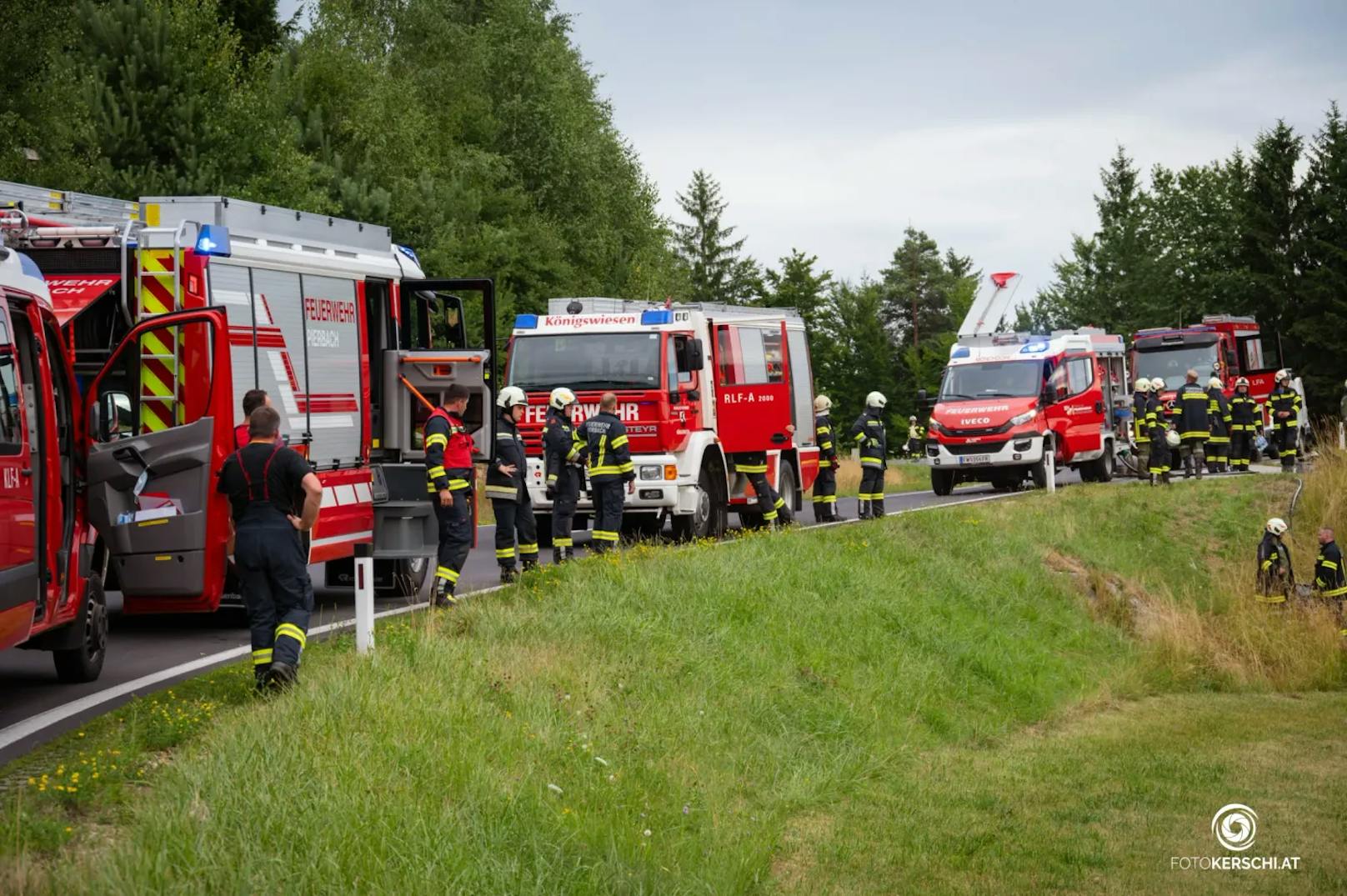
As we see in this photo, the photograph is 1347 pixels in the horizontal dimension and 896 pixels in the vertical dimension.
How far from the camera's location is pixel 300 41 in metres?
43.2

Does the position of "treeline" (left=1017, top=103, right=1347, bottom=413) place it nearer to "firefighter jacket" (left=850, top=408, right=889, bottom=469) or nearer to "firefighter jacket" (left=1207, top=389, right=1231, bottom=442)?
"firefighter jacket" (left=1207, top=389, right=1231, bottom=442)

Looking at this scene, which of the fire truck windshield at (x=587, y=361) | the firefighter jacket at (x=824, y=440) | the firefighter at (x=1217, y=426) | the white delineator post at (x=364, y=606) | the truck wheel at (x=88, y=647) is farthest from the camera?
the firefighter at (x=1217, y=426)

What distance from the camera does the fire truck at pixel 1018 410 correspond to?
92.4 ft

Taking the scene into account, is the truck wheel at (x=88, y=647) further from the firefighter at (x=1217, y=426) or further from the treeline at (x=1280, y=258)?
the treeline at (x=1280, y=258)

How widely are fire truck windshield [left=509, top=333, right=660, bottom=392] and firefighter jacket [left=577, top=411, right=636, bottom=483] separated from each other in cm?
242

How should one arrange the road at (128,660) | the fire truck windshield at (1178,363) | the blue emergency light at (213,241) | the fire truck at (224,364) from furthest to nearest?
the fire truck windshield at (1178,363), the blue emergency light at (213,241), the fire truck at (224,364), the road at (128,660)

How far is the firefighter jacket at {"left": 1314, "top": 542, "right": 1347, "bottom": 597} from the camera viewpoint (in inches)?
833

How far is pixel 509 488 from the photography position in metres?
15.0

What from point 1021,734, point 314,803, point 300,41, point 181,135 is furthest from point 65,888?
point 300,41

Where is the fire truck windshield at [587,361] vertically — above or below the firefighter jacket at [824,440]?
above

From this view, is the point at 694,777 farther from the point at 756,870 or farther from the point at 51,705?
the point at 51,705

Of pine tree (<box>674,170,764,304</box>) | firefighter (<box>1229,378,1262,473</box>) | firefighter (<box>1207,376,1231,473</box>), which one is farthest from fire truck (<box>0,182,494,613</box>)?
pine tree (<box>674,170,764,304</box>)

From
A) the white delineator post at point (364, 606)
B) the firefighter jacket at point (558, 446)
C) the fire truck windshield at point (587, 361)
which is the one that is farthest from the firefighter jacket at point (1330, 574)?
the white delineator post at point (364, 606)

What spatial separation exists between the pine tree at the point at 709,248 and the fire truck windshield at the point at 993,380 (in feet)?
192
